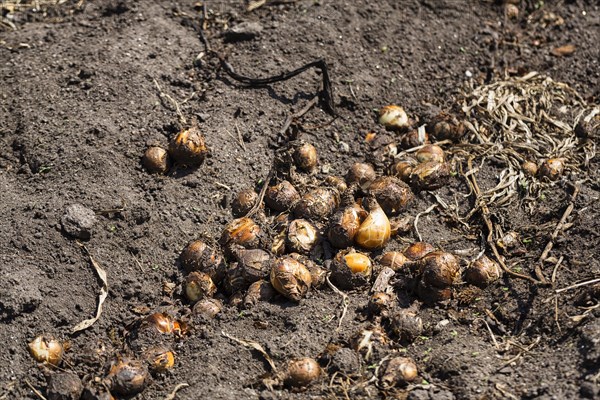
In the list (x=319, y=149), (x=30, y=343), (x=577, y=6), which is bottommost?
(x=30, y=343)

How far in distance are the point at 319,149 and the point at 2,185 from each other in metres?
1.99

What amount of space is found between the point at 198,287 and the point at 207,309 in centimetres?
16

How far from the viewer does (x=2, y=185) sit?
15.4 ft

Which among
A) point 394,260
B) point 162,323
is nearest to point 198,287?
point 162,323

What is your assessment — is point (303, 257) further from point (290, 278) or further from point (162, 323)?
point (162, 323)

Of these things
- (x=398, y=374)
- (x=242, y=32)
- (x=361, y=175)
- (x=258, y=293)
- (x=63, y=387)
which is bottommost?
(x=63, y=387)

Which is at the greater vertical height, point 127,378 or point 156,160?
point 156,160

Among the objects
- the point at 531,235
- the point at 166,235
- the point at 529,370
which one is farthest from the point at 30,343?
the point at 531,235

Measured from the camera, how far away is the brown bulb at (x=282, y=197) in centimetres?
472

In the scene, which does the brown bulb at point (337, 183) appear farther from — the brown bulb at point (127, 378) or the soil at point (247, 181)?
the brown bulb at point (127, 378)

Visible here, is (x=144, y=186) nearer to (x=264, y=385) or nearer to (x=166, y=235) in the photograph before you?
(x=166, y=235)

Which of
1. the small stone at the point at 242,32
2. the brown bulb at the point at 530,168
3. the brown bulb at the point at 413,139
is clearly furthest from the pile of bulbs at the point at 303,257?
the small stone at the point at 242,32

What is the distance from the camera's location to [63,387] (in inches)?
153

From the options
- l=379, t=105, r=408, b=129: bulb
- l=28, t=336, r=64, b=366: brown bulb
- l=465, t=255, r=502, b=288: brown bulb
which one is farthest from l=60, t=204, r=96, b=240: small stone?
l=465, t=255, r=502, b=288: brown bulb
